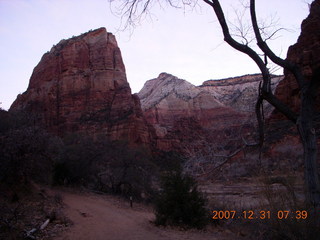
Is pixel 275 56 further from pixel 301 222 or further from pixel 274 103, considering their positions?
pixel 301 222

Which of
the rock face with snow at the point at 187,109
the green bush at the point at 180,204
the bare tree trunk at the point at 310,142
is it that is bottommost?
the green bush at the point at 180,204

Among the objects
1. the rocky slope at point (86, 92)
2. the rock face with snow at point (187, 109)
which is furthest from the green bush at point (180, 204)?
the rock face with snow at point (187, 109)

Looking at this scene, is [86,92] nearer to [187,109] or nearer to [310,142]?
[187,109]

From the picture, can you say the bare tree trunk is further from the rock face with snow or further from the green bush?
the rock face with snow

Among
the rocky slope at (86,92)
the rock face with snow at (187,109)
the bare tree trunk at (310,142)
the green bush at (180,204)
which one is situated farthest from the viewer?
the rock face with snow at (187,109)

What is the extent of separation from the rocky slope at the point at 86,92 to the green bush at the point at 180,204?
129 ft

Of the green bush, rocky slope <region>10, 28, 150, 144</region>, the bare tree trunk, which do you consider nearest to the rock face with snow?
rocky slope <region>10, 28, 150, 144</region>

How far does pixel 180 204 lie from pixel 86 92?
A: 46982 mm

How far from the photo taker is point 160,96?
83.2 m

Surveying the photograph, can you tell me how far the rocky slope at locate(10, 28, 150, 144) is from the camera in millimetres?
51062

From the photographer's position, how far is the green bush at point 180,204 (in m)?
9.71

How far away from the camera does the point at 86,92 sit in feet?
178

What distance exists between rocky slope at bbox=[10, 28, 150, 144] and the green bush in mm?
39186

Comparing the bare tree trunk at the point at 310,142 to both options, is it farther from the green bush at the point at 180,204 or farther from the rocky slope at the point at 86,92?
the rocky slope at the point at 86,92
